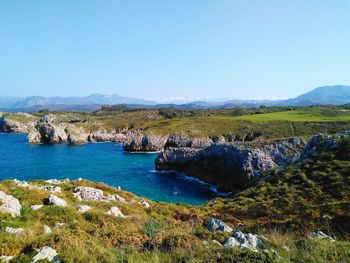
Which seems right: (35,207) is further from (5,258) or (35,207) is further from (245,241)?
(245,241)

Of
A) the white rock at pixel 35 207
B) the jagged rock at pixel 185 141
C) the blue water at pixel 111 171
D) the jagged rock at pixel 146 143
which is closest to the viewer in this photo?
the white rock at pixel 35 207

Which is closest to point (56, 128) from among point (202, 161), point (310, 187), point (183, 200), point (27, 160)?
point (27, 160)

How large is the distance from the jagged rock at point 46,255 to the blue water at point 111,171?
39.7 metres

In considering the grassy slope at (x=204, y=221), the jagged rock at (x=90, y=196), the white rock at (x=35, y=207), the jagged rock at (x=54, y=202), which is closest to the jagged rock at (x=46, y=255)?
the grassy slope at (x=204, y=221)

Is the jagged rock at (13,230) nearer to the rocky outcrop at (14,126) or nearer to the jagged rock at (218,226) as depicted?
the jagged rock at (218,226)

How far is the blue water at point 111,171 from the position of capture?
5278cm

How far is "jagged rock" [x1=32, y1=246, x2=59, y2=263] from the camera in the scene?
25.7 feet

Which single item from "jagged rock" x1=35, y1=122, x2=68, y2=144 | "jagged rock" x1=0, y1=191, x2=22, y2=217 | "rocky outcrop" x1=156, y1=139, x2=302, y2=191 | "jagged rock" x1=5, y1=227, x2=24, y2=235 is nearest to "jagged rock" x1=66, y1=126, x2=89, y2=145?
"jagged rock" x1=35, y1=122, x2=68, y2=144

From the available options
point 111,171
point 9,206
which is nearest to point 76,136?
point 111,171

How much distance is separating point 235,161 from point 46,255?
175 ft

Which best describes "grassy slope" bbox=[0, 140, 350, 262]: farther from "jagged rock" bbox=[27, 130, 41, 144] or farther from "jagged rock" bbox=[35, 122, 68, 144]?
"jagged rock" bbox=[35, 122, 68, 144]

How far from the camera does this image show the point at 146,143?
352 ft

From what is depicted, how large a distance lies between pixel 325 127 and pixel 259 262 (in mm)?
94705

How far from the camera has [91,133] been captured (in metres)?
142
